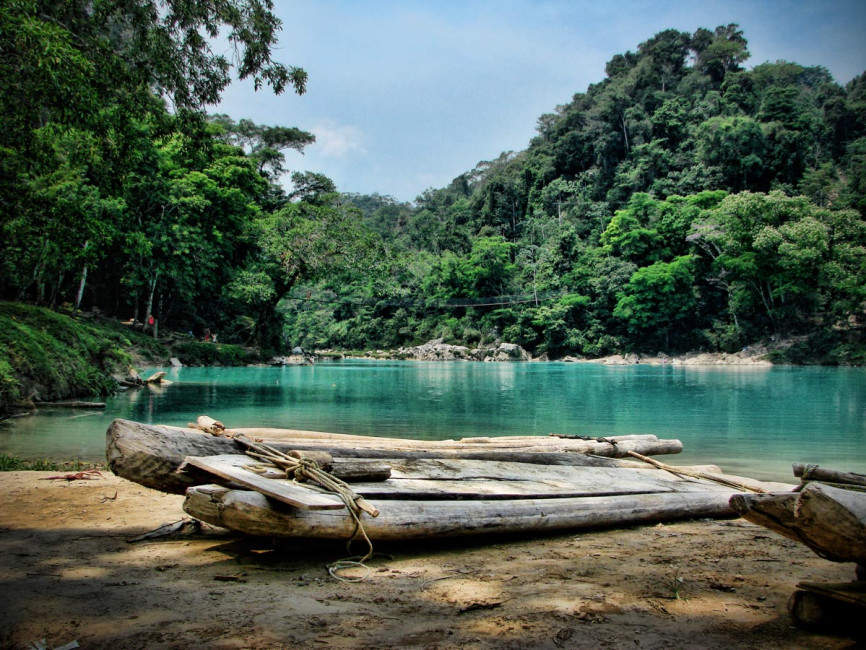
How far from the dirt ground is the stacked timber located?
24 centimetres

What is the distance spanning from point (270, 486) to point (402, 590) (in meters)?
0.92

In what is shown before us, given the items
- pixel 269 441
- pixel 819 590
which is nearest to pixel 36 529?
pixel 269 441

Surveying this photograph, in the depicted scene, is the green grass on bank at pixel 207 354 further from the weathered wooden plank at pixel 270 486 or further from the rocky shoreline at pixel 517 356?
the weathered wooden plank at pixel 270 486

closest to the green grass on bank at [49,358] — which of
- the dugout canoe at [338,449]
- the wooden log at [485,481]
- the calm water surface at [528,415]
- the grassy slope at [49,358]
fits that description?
the grassy slope at [49,358]

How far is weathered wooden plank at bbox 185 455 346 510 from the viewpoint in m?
2.90

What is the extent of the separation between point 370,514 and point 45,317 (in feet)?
52.7

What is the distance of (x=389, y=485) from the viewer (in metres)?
3.70

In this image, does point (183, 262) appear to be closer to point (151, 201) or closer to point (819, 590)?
point (151, 201)

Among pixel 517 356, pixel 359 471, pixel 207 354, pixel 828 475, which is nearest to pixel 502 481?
pixel 359 471

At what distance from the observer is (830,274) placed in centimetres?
3622

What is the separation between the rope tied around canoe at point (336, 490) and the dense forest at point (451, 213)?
4.94 metres

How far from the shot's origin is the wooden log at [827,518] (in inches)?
78.3

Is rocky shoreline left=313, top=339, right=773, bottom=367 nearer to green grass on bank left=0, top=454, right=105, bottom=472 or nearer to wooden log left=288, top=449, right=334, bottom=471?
green grass on bank left=0, top=454, right=105, bottom=472

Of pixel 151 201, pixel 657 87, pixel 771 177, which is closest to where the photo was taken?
pixel 151 201
